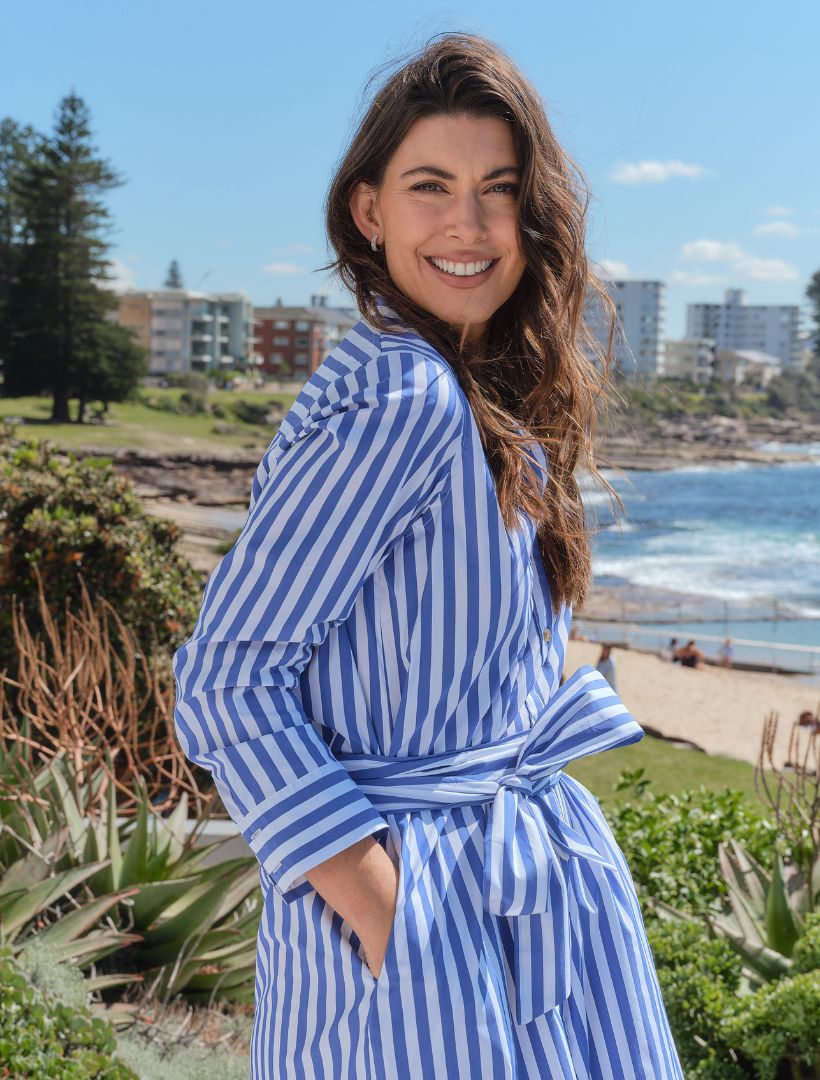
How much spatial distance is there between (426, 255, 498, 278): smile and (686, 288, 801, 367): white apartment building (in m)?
158

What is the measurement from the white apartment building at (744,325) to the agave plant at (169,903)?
157 meters

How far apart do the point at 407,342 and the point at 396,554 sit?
0.21m

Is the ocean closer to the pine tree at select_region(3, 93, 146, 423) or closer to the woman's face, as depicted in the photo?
the woman's face

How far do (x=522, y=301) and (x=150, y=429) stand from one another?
3666 centimetres

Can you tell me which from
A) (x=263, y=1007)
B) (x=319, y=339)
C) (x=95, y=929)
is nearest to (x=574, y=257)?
(x=263, y=1007)

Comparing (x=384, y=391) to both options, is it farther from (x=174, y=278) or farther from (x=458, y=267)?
(x=174, y=278)

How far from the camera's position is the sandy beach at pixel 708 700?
14.5 m

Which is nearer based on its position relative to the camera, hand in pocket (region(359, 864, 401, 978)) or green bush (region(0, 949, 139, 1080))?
hand in pocket (region(359, 864, 401, 978))

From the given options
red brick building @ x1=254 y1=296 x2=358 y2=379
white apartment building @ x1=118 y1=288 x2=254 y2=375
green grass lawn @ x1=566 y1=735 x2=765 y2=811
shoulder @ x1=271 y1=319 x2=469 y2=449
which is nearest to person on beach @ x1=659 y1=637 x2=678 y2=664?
green grass lawn @ x1=566 y1=735 x2=765 y2=811

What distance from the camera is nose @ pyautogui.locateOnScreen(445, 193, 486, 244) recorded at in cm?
118

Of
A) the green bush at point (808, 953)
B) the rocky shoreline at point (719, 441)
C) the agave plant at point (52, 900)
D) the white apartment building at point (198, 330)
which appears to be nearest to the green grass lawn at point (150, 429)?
the white apartment building at point (198, 330)

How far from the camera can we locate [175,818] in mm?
3551

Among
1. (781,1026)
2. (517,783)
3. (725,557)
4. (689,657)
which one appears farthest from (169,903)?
(725,557)

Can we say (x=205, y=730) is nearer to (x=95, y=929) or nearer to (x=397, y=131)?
(x=397, y=131)
